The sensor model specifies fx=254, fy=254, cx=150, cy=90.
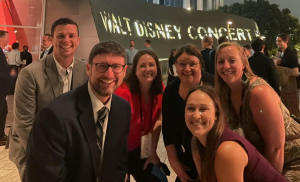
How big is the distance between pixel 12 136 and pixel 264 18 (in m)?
39.1

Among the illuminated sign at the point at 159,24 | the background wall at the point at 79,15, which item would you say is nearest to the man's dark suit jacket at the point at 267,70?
the background wall at the point at 79,15

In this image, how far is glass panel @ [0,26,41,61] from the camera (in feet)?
27.5

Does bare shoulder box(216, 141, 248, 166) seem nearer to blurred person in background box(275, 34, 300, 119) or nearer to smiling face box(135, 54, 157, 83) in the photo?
smiling face box(135, 54, 157, 83)

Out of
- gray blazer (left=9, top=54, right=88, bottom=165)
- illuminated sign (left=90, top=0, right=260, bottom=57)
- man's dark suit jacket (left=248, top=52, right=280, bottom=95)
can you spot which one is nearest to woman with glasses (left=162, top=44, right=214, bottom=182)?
gray blazer (left=9, top=54, right=88, bottom=165)

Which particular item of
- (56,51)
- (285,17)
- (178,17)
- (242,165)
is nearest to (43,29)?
(56,51)

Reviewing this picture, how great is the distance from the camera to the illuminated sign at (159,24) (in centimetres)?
983

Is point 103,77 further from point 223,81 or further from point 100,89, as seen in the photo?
point 223,81

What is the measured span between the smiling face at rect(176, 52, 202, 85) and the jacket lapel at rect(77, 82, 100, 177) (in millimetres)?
881

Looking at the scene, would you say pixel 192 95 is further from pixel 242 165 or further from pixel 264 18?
pixel 264 18

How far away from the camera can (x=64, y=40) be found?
2119 millimetres

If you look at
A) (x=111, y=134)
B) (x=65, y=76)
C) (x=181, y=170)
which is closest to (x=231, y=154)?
(x=111, y=134)

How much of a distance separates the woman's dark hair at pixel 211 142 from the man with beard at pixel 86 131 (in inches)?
21.4

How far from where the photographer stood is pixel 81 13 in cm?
829

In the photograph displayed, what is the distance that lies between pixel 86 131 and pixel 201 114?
0.69 metres
